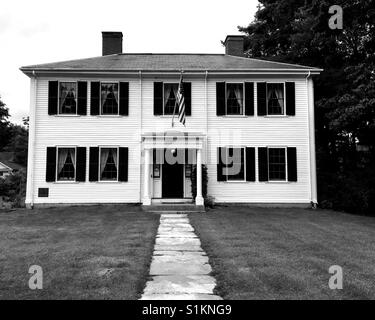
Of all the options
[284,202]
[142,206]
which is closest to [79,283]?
[142,206]

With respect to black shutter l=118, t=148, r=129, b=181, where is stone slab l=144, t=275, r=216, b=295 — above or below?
below

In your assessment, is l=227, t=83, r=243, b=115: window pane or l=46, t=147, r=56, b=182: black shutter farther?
l=227, t=83, r=243, b=115: window pane

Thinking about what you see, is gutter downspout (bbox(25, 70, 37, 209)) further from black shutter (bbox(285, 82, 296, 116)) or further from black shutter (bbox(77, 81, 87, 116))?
black shutter (bbox(285, 82, 296, 116))

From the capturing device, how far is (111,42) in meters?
19.2

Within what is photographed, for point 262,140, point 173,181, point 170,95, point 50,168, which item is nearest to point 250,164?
point 262,140

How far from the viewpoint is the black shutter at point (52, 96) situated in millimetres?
15336

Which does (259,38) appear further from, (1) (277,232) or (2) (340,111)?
(1) (277,232)

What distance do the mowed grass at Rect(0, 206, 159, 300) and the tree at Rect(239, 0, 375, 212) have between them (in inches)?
357

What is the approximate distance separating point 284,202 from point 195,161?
4.09m

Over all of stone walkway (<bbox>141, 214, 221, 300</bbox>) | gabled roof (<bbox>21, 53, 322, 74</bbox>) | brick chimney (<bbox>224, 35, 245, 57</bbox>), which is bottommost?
stone walkway (<bbox>141, 214, 221, 300</bbox>)

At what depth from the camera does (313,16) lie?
17.4 meters

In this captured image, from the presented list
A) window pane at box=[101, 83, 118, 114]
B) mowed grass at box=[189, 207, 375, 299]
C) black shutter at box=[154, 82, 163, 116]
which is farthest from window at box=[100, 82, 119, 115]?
mowed grass at box=[189, 207, 375, 299]

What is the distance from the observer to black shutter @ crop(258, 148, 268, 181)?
15.4m

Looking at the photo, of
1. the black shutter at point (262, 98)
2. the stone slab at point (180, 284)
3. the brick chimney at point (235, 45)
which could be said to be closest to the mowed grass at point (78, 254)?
the stone slab at point (180, 284)
